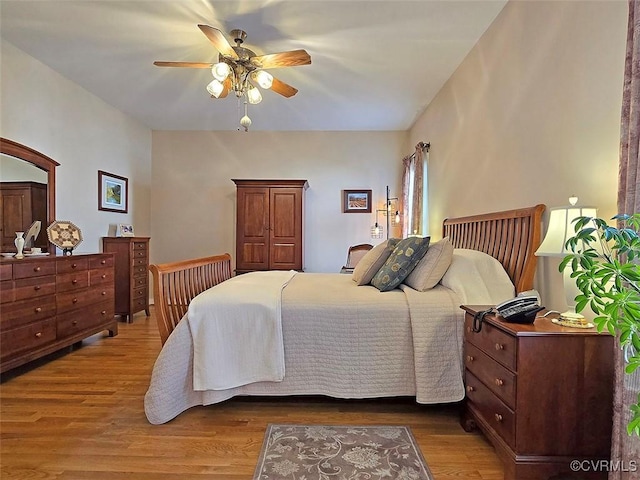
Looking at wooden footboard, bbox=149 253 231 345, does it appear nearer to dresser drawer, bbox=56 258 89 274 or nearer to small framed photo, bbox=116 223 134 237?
dresser drawer, bbox=56 258 89 274

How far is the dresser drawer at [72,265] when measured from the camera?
3053 millimetres

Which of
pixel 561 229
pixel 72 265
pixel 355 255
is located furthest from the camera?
pixel 355 255

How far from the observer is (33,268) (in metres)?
2.77

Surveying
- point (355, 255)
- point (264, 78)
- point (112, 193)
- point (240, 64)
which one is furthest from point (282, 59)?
point (112, 193)

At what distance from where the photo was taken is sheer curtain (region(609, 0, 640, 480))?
121cm

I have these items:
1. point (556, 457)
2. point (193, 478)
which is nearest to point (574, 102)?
point (556, 457)

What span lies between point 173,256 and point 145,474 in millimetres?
4357

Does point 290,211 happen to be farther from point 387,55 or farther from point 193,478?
point 193,478

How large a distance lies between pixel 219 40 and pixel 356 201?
3410mm

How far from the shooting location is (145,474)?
160 cm

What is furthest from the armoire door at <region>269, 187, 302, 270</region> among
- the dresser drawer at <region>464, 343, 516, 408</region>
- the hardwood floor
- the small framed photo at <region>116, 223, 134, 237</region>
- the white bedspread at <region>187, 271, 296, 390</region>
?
the dresser drawer at <region>464, 343, 516, 408</region>

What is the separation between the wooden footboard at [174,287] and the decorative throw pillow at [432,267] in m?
1.61

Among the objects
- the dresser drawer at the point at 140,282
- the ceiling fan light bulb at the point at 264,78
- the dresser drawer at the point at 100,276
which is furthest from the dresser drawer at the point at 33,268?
the ceiling fan light bulb at the point at 264,78

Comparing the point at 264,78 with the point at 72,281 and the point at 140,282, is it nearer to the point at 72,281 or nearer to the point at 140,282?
the point at 72,281
